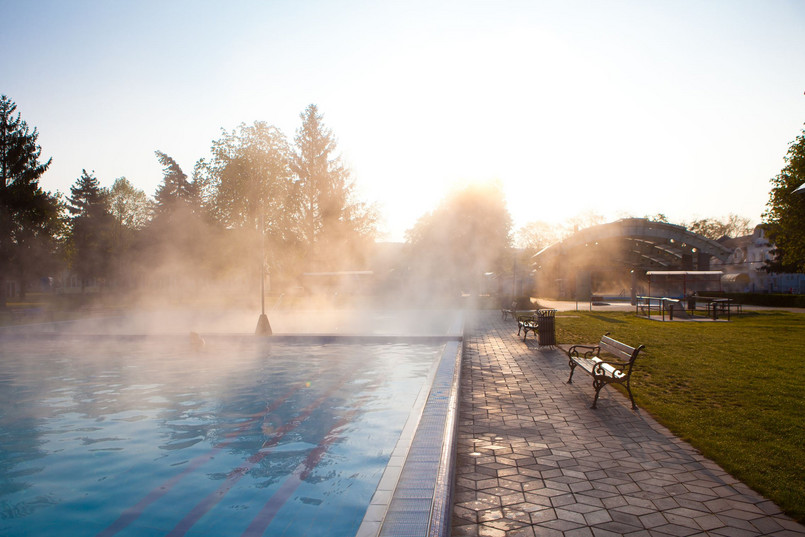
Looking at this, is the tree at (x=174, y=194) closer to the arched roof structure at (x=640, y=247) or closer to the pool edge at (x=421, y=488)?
the arched roof structure at (x=640, y=247)

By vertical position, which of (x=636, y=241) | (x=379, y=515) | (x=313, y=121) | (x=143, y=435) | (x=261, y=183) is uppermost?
(x=313, y=121)

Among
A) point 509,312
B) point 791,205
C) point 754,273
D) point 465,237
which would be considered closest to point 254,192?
point 465,237

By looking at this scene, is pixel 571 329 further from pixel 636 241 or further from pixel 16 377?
pixel 636 241

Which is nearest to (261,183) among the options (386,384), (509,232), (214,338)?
(509,232)

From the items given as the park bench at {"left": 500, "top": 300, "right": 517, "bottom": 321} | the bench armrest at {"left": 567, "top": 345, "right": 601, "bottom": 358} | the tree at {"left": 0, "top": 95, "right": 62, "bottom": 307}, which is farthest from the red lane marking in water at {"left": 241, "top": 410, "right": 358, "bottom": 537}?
the tree at {"left": 0, "top": 95, "right": 62, "bottom": 307}

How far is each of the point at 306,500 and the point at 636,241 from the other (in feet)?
137

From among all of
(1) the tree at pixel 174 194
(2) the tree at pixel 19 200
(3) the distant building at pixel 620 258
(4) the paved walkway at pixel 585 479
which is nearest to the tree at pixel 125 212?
(1) the tree at pixel 174 194

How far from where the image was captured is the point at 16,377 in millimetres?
10609

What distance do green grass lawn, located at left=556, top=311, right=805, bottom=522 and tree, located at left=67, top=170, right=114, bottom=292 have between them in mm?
44557

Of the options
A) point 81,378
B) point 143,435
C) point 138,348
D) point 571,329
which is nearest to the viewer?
point 143,435

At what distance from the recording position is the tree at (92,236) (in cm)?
4516

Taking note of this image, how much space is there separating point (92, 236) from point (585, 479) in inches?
2023

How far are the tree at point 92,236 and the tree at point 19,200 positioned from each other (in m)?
13.4

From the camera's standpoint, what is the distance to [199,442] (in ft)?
21.2
